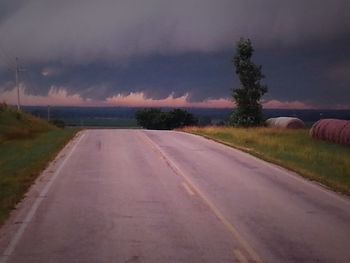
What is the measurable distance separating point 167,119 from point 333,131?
49291 millimetres

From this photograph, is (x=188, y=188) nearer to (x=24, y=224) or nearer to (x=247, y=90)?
(x=24, y=224)

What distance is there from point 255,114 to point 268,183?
139 feet

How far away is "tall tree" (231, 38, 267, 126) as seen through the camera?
5959cm

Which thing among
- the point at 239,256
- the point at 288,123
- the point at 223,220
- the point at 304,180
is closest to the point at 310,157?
the point at 304,180

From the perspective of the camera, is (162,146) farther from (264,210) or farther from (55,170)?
(264,210)

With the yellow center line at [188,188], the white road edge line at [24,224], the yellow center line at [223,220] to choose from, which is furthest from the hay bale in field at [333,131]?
the white road edge line at [24,224]

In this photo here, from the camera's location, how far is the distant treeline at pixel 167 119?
83500mm

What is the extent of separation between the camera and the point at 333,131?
121ft

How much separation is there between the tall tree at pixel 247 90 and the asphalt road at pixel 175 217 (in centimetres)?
3832

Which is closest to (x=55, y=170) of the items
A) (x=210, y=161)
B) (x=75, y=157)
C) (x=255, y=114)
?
(x=75, y=157)

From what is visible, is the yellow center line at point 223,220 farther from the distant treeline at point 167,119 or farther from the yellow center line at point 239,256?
the distant treeline at point 167,119

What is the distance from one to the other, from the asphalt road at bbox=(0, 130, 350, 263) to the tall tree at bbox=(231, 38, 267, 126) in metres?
38.3

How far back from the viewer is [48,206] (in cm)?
1338

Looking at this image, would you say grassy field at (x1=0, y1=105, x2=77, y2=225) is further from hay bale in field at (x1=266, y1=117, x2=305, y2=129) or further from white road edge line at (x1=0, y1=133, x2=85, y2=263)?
hay bale in field at (x1=266, y1=117, x2=305, y2=129)
